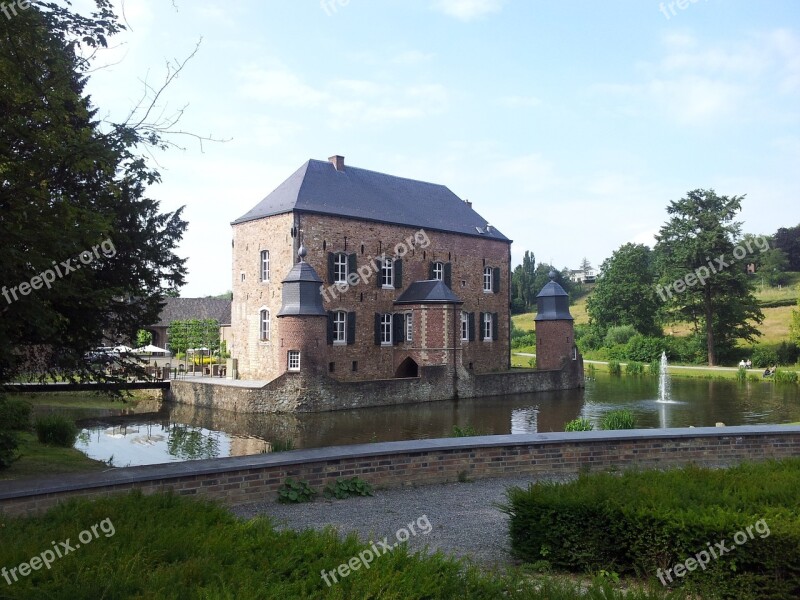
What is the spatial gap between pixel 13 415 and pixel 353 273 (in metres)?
16.9

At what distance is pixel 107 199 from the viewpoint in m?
8.36

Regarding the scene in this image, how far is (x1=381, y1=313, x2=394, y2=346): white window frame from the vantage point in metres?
27.6

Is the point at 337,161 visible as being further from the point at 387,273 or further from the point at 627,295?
the point at 627,295

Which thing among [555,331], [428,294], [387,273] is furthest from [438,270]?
[555,331]

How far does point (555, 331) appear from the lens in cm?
3064

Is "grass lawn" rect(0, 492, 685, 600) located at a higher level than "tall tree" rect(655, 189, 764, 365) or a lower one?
lower

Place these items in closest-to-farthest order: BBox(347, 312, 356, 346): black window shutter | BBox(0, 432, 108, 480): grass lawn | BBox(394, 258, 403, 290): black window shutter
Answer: BBox(0, 432, 108, 480): grass lawn, BBox(347, 312, 356, 346): black window shutter, BBox(394, 258, 403, 290): black window shutter

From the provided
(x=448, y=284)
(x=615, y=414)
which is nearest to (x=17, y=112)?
(x=615, y=414)

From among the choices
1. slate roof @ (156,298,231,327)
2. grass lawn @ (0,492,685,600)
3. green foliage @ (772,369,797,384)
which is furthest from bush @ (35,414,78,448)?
slate roof @ (156,298,231,327)

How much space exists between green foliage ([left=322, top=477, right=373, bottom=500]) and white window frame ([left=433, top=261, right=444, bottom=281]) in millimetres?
23110

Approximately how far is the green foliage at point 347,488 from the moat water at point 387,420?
24.8ft

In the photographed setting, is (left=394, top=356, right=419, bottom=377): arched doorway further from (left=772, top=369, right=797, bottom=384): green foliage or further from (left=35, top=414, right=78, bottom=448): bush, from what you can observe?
(left=772, top=369, right=797, bottom=384): green foliage

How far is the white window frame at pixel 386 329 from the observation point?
90.6 ft

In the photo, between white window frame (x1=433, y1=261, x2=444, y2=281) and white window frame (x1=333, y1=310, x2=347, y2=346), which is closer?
white window frame (x1=333, y1=310, x2=347, y2=346)
